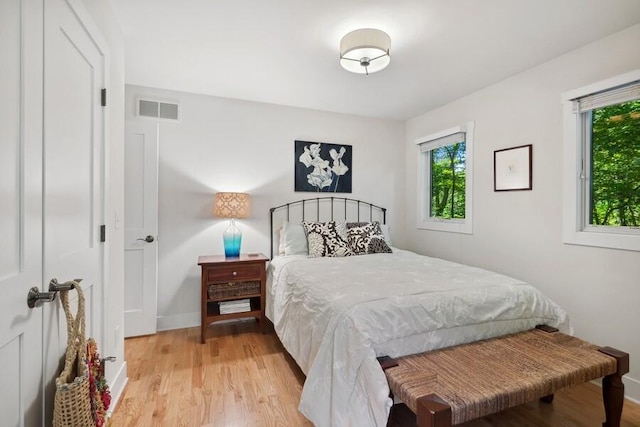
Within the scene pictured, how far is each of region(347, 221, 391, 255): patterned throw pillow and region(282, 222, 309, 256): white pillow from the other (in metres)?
0.49

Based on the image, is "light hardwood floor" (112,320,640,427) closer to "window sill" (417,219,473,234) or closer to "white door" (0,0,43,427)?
"white door" (0,0,43,427)

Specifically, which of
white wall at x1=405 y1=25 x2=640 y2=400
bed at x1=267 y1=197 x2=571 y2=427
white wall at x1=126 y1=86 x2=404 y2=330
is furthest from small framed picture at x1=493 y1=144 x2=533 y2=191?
white wall at x1=126 y1=86 x2=404 y2=330

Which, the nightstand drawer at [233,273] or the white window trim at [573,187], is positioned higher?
the white window trim at [573,187]

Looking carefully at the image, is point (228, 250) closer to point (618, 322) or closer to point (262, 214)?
point (262, 214)

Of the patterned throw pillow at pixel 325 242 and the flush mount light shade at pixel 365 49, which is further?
the patterned throw pillow at pixel 325 242

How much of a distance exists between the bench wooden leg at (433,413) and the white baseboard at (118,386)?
5.61 ft

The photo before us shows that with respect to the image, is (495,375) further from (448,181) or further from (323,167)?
(323,167)

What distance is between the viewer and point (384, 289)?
1753 millimetres

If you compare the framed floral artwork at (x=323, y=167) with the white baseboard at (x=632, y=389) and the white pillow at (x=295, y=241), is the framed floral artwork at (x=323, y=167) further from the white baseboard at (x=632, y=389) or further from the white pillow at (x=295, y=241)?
the white baseboard at (x=632, y=389)

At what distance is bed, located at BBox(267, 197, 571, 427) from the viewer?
139 centimetres

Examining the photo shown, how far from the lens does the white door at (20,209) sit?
2.77 ft

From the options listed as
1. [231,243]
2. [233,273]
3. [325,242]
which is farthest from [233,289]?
[325,242]

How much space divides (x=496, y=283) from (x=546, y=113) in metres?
1.57

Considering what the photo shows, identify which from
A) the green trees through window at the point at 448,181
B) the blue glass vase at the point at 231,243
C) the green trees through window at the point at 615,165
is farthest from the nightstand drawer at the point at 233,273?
the green trees through window at the point at 615,165
